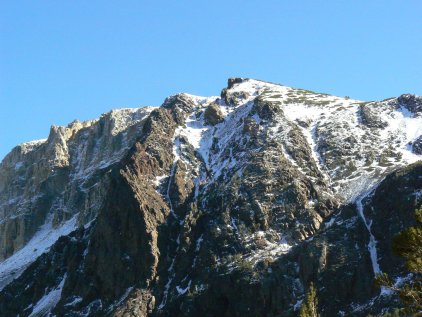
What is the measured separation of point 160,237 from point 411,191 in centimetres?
6270

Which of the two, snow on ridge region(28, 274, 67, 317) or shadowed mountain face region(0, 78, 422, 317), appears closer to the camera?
shadowed mountain face region(0, 78, 422, 317)

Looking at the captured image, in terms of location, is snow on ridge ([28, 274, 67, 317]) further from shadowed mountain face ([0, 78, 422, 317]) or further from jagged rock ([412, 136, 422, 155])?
jagged rock ([412, 136, 422, 155])

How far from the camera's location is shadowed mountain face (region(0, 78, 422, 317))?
131 meters

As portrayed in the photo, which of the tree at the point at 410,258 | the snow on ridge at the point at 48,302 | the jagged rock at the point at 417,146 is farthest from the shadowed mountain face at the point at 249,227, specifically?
the tree at the point at 410,258

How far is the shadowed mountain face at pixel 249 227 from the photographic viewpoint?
13062cm

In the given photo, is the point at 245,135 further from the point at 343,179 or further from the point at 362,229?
the point at 362,229

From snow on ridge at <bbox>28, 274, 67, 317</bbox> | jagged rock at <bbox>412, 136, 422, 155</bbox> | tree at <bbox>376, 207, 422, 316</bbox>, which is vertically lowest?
tree at <bbox>376, 207, 422, 316</bbox>

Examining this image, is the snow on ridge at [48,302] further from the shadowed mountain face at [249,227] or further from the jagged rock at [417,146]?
the jagged rock at [417,146]

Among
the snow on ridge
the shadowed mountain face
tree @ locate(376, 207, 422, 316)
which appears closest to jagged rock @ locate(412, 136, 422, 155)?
the shadowed mountain face

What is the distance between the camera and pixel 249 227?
155 meters

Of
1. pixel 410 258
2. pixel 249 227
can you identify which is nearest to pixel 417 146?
pixel 249 227

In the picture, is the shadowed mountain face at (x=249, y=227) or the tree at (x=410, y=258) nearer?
the tree at (x=410, y=258)

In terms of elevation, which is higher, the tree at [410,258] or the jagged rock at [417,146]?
the jagged rock at [417,146]

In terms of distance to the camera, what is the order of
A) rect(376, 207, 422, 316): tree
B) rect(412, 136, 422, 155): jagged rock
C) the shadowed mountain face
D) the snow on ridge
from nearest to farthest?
1. rect(376, 207, 422, 316): tree
2. the shadowed mountain face
3. the snow on ridge
4. rect(412, 136, 422, 155): jagged rock
